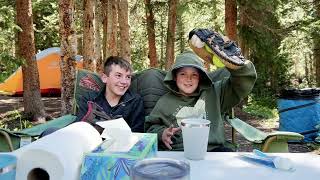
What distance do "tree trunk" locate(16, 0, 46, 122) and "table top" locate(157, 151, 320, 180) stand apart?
275 inches

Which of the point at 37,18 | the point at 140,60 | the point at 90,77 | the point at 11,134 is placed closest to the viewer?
the point at 11,134

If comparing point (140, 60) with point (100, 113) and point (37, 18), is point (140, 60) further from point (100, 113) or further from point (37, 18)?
point (100, 113)

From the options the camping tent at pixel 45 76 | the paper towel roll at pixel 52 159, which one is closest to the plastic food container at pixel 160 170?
the paper towel roll at pixel 52 159

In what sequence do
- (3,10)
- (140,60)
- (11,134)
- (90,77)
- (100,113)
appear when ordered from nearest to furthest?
(100,113) < (11,134) < (90,77) < (3,10) < (140,60)

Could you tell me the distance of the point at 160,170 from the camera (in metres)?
1.19

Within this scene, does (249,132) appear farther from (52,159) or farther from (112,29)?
(112,29)

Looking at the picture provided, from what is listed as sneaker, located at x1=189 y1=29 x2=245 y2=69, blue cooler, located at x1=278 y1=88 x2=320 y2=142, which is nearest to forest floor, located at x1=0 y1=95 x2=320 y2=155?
blue cooler, located at x1=278 y1=88 x2=320 y2=142

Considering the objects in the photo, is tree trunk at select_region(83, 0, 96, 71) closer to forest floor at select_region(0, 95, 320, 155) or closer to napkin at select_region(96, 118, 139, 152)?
forest floor at select_region(0, 95, 320, 155)

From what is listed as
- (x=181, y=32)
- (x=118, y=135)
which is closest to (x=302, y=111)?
(x=118, y=135)

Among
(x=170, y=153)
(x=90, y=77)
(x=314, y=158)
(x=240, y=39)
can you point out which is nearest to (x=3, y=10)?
(x=90, y=77)

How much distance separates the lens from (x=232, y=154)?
6.57 feet

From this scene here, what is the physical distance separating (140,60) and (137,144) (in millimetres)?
→ 21424

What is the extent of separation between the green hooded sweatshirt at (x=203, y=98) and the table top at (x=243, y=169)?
856 mm

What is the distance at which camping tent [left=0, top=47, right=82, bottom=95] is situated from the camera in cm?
1566
